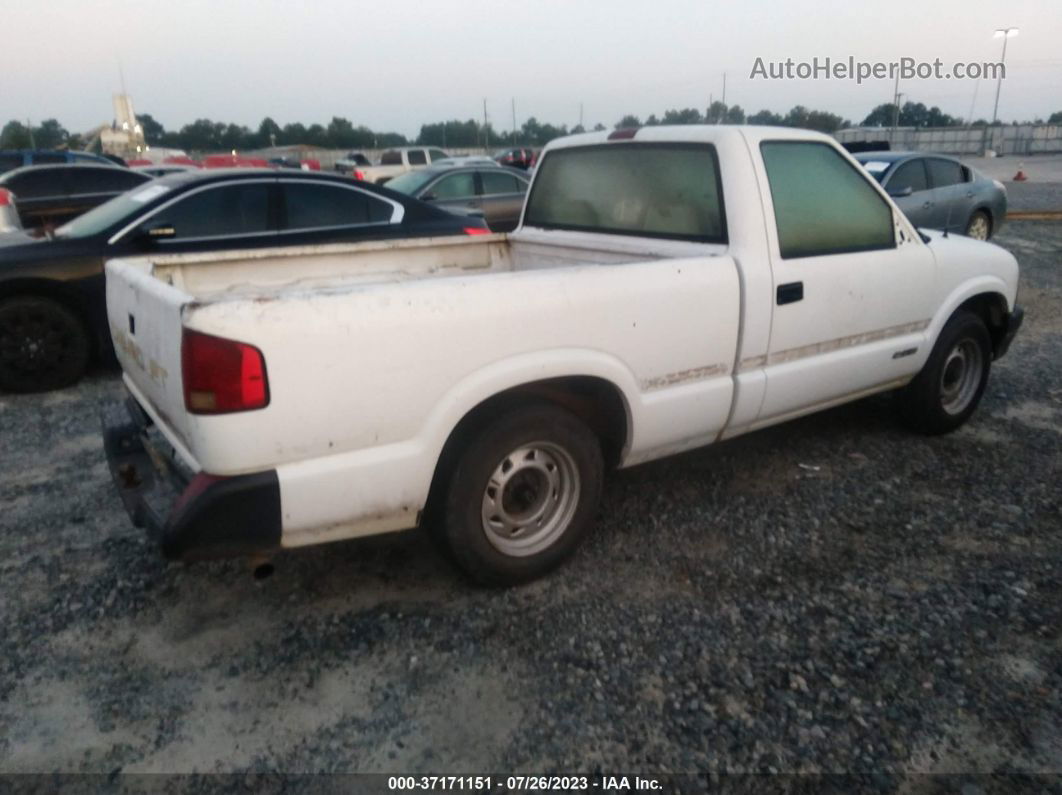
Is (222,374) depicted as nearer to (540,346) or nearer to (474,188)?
(540,346)

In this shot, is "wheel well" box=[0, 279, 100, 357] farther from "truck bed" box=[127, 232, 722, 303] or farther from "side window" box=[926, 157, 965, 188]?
"side window" box=[926, 157, 965, 188]

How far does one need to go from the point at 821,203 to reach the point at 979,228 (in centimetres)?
901

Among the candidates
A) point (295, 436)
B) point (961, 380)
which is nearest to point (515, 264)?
point (295, 436)

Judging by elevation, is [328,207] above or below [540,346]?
above

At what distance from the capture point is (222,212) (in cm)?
609

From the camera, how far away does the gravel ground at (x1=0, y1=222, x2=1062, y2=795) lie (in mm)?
2373

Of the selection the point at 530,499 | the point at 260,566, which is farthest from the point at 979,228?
the point at 260,566

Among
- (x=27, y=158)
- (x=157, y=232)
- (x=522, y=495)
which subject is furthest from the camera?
(x=27, y=158)

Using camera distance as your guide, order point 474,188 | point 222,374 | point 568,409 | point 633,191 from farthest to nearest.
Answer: point 474,188 < point 633,191 < point 568,409 < point 222,374

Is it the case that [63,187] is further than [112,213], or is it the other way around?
[63,187]

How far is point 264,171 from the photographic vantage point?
6352mm

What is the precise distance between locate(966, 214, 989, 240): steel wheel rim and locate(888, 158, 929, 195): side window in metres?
1.34

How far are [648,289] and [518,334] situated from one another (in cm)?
62

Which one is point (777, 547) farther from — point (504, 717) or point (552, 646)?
point (504, 717)
